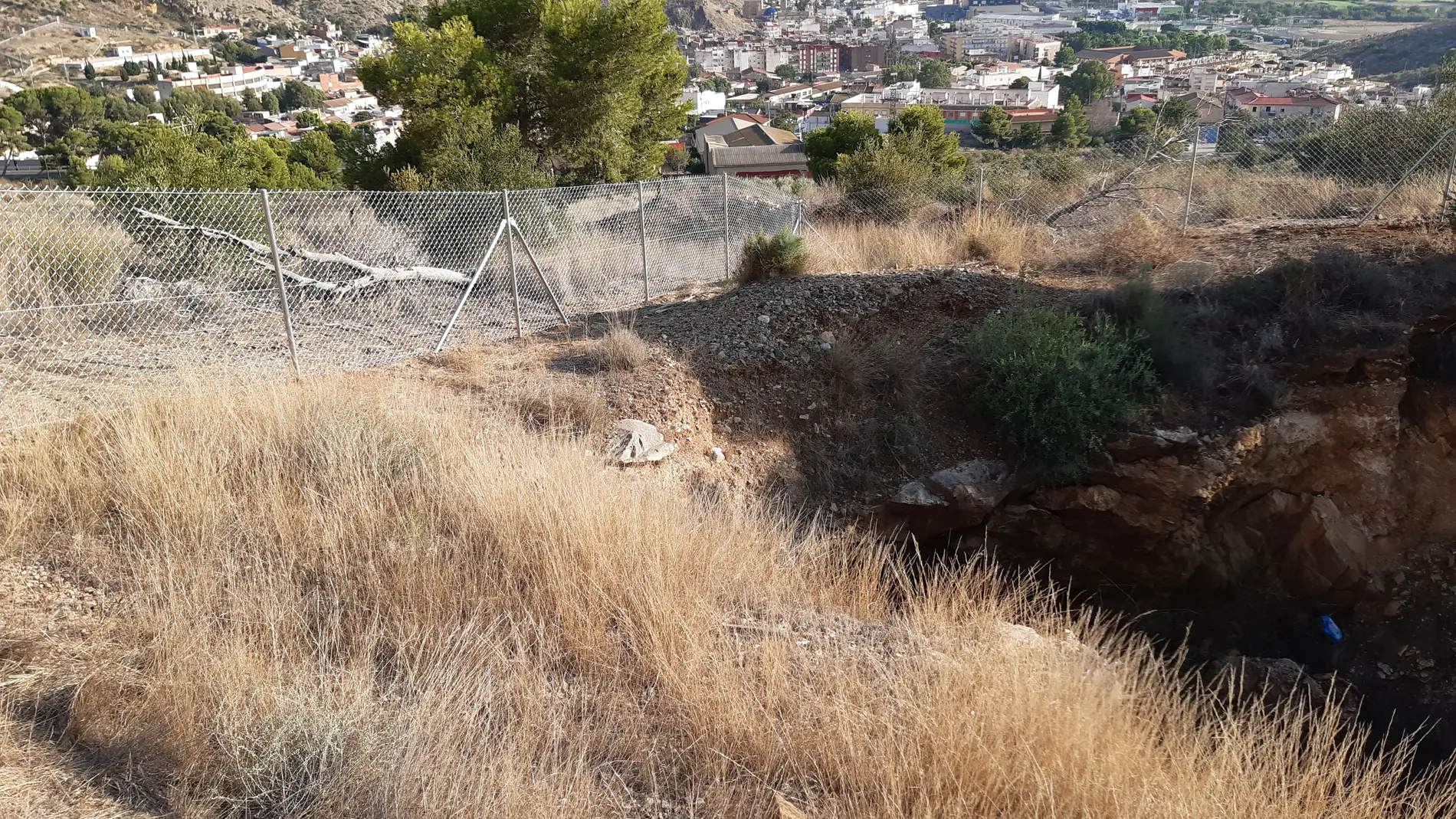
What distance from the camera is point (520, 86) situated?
48.2ft

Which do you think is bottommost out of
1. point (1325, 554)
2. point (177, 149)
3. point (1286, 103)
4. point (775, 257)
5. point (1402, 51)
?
point (1325, 554)

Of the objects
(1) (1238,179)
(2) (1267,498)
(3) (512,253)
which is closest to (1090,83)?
(1) (1238,179)

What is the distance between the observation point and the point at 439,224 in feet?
29.7

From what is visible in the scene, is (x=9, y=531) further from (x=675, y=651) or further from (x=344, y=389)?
(x=675, y=651)

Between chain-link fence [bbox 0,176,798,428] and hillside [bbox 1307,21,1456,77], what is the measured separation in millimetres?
50906

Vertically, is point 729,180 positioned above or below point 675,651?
above

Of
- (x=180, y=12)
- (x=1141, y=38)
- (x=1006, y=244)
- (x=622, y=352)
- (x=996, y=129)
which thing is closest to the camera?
(x=622, y=352)

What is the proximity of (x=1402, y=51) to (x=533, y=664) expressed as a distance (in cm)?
6754

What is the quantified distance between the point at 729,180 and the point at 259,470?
941 centimetres

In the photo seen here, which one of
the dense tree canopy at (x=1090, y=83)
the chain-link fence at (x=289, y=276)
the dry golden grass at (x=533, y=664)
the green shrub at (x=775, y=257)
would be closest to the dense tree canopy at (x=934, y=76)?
the dense tree canopy at (x=1090, y=83)

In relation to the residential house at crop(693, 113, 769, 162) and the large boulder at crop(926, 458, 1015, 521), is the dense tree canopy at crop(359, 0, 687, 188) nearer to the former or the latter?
the large boulder at crop(926, 458, 1015, 521)

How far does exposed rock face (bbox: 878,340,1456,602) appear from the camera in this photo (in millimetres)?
7105

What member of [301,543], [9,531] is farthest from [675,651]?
[9,531]

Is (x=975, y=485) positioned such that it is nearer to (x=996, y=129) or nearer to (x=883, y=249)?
(x=883, y=249)
